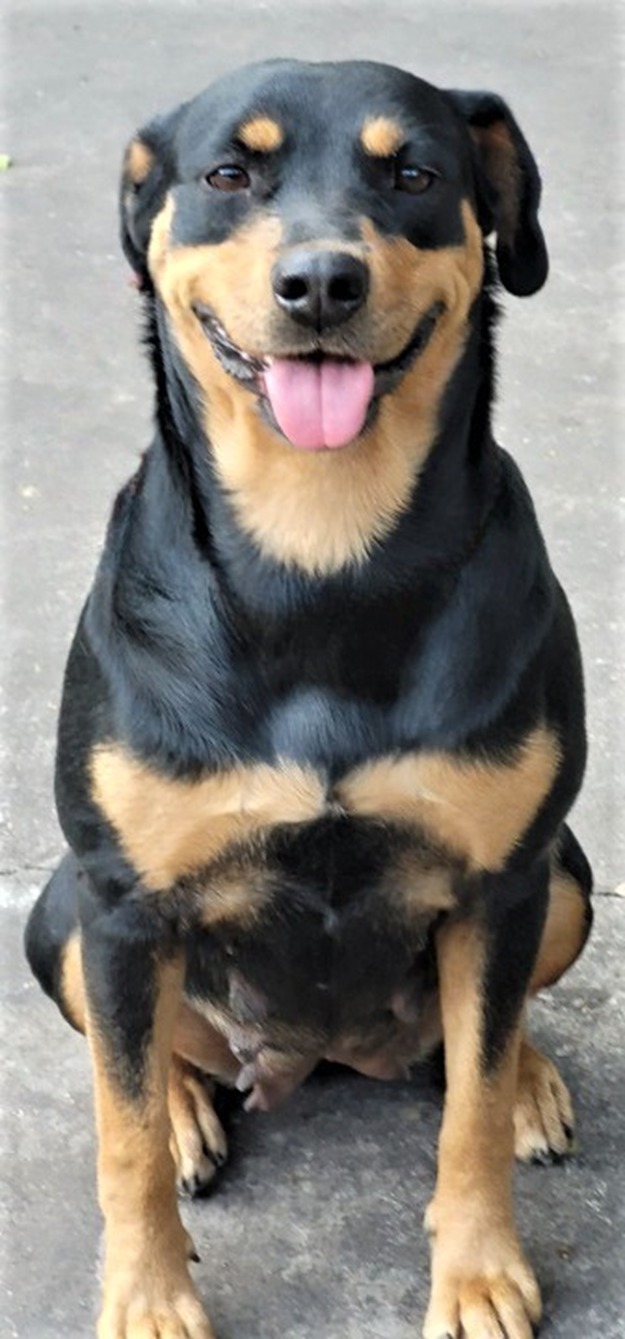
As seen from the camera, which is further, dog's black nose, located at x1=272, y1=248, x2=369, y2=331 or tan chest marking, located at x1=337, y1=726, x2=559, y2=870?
tan chest marking, located at x1=337, y1=726, x2=559, y2=870

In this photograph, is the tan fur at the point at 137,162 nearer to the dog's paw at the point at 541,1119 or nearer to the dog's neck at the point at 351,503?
the dog's neck at the point at 351,503

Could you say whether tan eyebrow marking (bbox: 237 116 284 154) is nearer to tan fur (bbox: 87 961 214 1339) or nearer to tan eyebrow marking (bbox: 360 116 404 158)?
tan eyebrow marking (bbox: 360 116 404 158)

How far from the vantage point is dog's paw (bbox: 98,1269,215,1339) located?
9.89ft

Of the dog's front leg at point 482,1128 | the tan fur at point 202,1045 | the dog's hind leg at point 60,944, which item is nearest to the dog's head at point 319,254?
the dog's front leg at point 482,1128

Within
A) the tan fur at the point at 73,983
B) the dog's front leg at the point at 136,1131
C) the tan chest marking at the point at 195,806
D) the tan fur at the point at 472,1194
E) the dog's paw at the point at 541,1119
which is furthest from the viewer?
the dog's paw at the point at 541,1119

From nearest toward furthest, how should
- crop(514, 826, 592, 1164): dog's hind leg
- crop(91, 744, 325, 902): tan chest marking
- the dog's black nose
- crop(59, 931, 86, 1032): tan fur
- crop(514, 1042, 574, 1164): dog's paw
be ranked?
the dog's black nose < crop(91, 744, 325, 902): tan chest marking < crop(59, 931, 86, 1032): tan fur < crop(514, 826, 592, 1164): dog's hind leg < crop(514, 1042, 574, 1164): dog's paw

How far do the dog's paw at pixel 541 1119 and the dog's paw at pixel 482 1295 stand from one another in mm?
285

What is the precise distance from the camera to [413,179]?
2.66 metres

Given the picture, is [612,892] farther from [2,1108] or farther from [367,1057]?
[2,1108]

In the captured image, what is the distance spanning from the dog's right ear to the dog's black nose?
0.35 m

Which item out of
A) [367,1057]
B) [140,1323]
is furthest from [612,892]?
[140,1323]

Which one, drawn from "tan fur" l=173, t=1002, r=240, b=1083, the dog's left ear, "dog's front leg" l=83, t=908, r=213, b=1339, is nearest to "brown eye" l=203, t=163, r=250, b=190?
the dog's left ear

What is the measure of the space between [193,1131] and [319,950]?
0.56 m

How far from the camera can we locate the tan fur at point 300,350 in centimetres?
257
